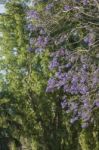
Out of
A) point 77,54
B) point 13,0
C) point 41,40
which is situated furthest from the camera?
point 13,0

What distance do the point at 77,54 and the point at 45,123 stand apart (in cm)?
728

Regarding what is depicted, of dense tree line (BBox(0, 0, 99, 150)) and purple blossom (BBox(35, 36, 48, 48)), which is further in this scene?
dense tree line (BBox(0, 0, 99, 150))

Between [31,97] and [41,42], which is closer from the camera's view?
[41,42]

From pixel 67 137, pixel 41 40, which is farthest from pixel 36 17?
pixel 67 137

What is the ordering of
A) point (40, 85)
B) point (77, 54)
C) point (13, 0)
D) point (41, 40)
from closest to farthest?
point (77, 54) → point (41, 40) → point (40, 85) → point (13, 0)

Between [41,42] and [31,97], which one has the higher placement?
[41,42]

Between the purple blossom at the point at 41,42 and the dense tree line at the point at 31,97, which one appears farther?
the dense tree line at the point at 31,97

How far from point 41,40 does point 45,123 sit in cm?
645

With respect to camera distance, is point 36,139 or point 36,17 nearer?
point 36,17

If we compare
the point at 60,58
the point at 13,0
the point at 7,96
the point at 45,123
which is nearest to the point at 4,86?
Answer: the point at 7,96

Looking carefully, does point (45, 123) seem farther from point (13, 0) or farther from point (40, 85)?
point (13, 0)

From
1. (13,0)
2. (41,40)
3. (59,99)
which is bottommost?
(59,99)

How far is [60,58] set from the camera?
17438 millimetres

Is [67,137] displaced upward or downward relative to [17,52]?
downward
